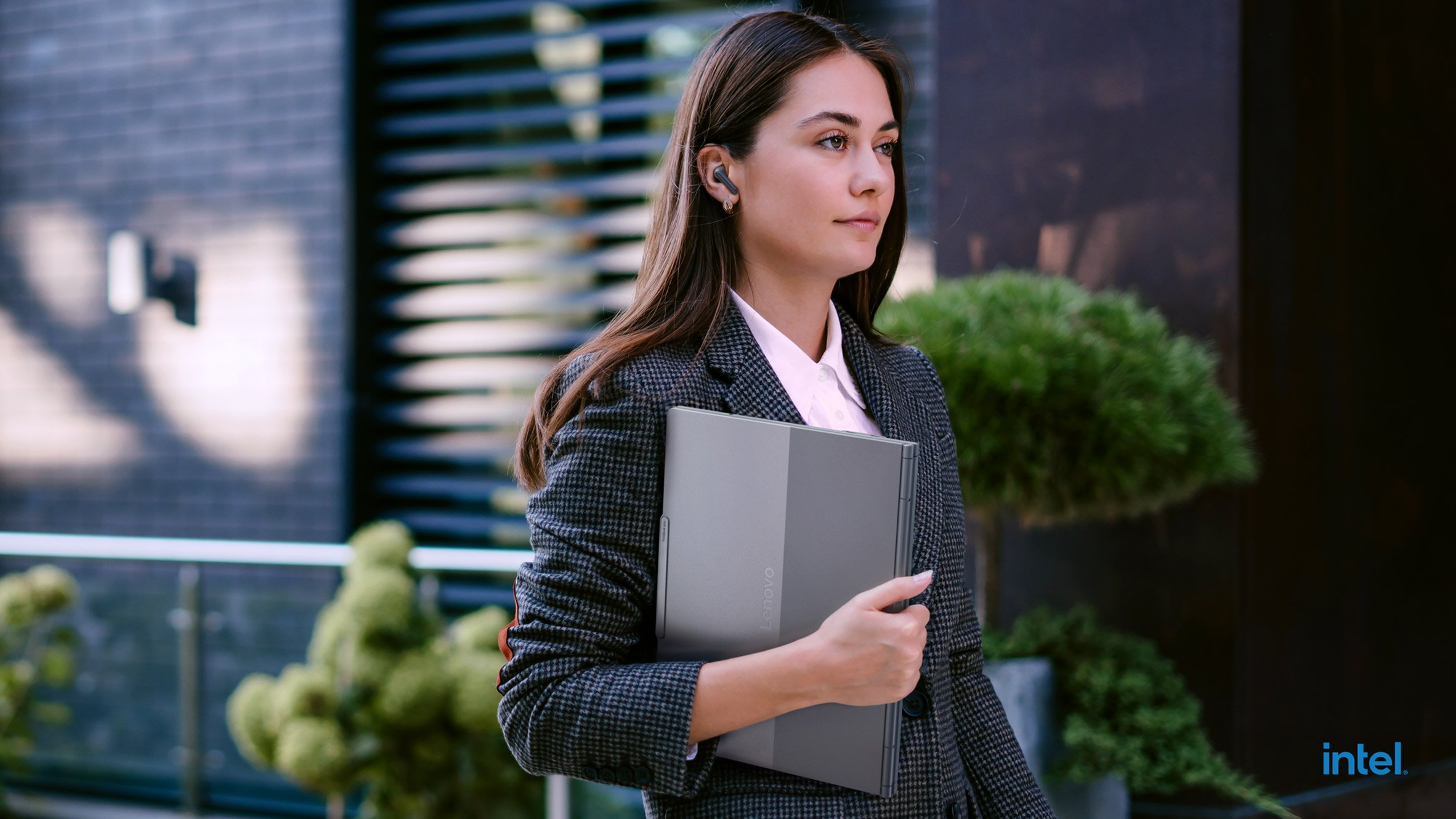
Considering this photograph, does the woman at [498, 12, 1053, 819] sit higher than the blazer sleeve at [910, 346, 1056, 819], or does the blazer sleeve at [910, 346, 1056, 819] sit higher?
the woman at [498, 12, 1053, 819]

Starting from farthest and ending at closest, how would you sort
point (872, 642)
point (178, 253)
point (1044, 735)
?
point (178, 253) → point (1044, 735) → point (872, 642)

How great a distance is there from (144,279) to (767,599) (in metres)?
4.65

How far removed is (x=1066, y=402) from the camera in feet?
7.93

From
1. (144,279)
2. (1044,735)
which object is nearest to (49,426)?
(144,279)

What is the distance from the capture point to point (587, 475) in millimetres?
1213

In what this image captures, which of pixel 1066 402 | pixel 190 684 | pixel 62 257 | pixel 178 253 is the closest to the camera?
pixel 1066 402

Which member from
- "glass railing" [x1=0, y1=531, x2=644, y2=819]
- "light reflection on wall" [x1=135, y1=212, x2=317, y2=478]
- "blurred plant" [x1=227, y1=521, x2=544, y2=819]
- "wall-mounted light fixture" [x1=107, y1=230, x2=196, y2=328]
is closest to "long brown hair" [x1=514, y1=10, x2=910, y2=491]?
"blurred plant" [x1=227, y1=521, x2=544, y2=819]

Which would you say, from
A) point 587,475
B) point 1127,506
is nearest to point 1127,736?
point 1127,506

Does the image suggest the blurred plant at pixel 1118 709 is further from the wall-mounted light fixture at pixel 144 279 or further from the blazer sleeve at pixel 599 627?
the wall-mounted light fixture at pixel 144 279

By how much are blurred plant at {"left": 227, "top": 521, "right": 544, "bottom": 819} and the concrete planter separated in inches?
54.2

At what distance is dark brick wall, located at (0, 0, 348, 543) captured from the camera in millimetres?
4969

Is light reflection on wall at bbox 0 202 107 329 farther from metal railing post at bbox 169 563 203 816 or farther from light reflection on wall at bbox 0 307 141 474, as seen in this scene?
metal railing post at bbox 169 563 203 816

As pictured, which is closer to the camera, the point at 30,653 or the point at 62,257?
the point at 30,653

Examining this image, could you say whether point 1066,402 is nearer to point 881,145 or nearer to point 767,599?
point 881,145
